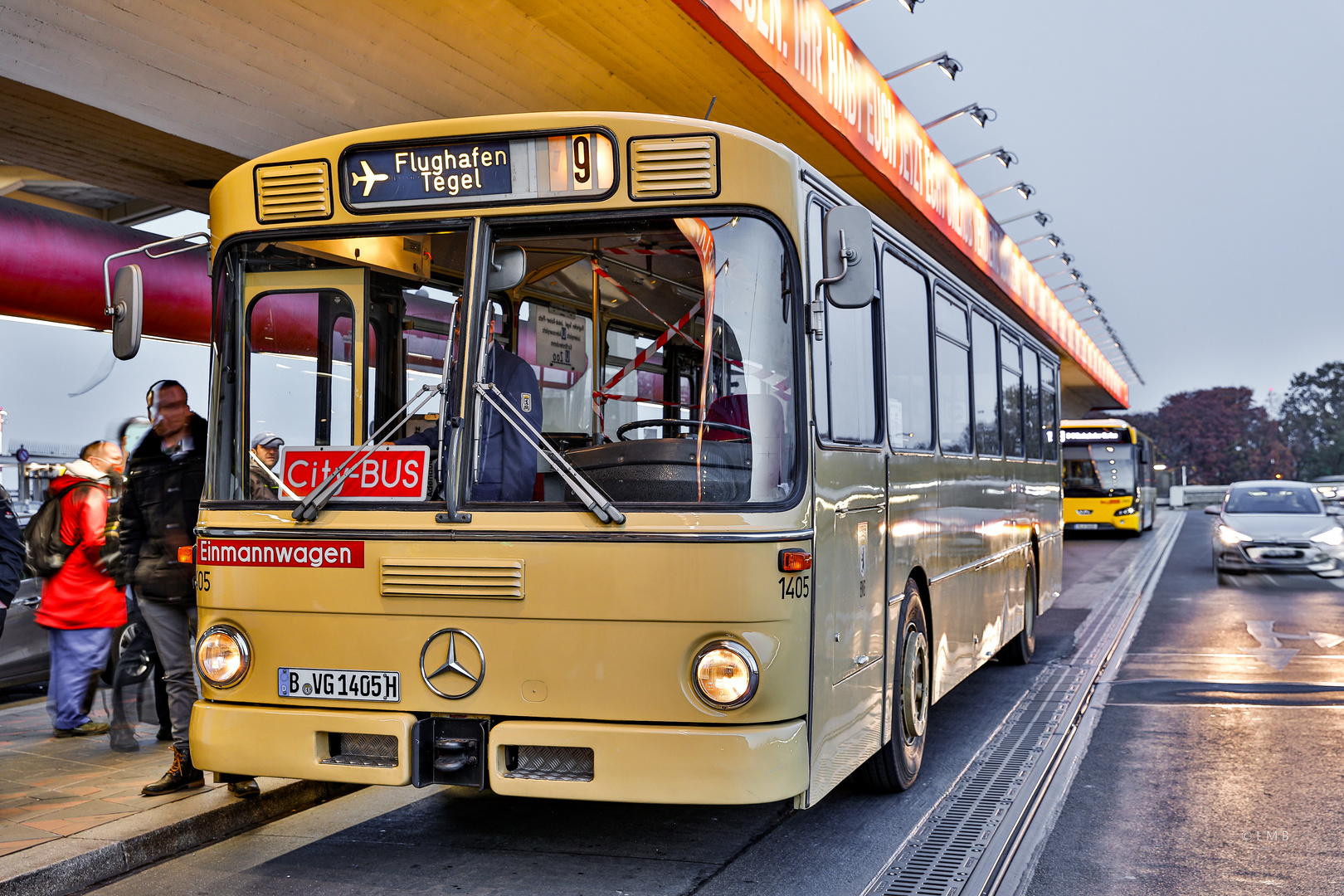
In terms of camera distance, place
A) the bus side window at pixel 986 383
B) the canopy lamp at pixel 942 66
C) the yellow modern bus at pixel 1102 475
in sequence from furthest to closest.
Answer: the yellow modern bus at pixel 1102 475
the canopy lamp at pixel 942 66
the bus side window at pixel 986 383

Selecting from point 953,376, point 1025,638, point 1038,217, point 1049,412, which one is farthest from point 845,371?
point 1038,217

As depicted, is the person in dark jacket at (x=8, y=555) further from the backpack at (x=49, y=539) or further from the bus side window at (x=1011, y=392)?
the bus side window at (x=1011, y=392)

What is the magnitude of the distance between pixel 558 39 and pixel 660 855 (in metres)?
7.07

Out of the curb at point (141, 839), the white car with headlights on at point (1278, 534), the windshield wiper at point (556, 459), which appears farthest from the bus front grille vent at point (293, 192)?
the white car with headlights on at point (1278, 534)

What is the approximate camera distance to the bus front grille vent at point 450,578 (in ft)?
15.8

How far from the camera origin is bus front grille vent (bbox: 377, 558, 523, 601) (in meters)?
4.83

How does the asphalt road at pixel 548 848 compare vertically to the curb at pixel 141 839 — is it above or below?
below

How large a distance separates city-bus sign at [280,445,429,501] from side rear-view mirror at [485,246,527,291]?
2.30 ft

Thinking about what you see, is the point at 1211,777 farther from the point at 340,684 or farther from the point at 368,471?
the point at 368,471

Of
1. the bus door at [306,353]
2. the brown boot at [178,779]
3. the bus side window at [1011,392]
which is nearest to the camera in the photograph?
the bus door at [306,353]

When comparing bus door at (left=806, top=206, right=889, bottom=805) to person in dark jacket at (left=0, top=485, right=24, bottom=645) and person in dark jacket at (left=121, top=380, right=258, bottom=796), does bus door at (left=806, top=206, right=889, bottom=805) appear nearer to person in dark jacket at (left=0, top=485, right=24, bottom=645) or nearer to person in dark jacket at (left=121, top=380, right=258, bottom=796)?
person in dark jacket at (left=121, top=380, right=258, bottom=796)

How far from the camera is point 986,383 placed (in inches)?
369

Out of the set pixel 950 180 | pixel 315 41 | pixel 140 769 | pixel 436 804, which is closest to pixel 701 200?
pixel 436 804

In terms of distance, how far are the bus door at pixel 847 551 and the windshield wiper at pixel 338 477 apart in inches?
60.4
